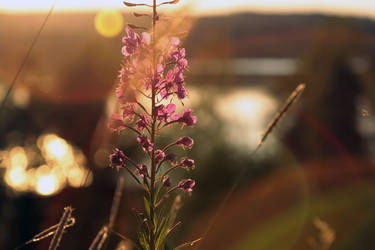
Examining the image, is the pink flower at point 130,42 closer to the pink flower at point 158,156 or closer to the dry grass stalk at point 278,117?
the pink flower at point 158,156

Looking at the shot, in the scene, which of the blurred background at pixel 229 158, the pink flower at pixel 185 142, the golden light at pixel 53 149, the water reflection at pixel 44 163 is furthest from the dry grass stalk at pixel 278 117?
the golden light at pixel 53 149

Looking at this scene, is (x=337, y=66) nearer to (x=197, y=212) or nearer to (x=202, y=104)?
(x=202, y=104)

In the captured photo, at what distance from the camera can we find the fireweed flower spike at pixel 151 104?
298 centimetres

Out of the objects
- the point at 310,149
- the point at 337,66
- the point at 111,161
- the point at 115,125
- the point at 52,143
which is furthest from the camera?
the point at 337,66

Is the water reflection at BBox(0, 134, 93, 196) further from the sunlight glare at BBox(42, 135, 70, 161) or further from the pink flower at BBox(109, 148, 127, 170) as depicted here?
the pink flower at BBox(109, 148, 127, 170)

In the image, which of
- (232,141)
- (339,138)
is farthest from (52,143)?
(339,138)

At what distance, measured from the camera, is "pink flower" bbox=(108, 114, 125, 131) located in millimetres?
3262

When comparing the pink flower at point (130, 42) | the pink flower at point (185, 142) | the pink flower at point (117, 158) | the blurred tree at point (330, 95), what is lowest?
the blurred tree at point (330, 95)

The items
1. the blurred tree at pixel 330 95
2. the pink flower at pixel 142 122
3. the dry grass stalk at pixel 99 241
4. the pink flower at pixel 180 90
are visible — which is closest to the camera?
the dry grass stalk at pixel 99 241

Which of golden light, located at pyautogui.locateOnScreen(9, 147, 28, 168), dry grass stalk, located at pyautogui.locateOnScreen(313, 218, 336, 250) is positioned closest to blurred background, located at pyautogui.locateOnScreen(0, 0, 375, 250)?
golden light, located at pyautogui.locateOnScreen(9, 147, 28, 168)

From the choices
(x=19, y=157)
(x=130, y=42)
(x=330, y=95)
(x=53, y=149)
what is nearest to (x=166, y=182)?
(x=130, y=42)

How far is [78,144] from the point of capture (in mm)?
41844

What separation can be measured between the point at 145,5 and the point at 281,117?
1314mm

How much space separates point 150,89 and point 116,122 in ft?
1.35
